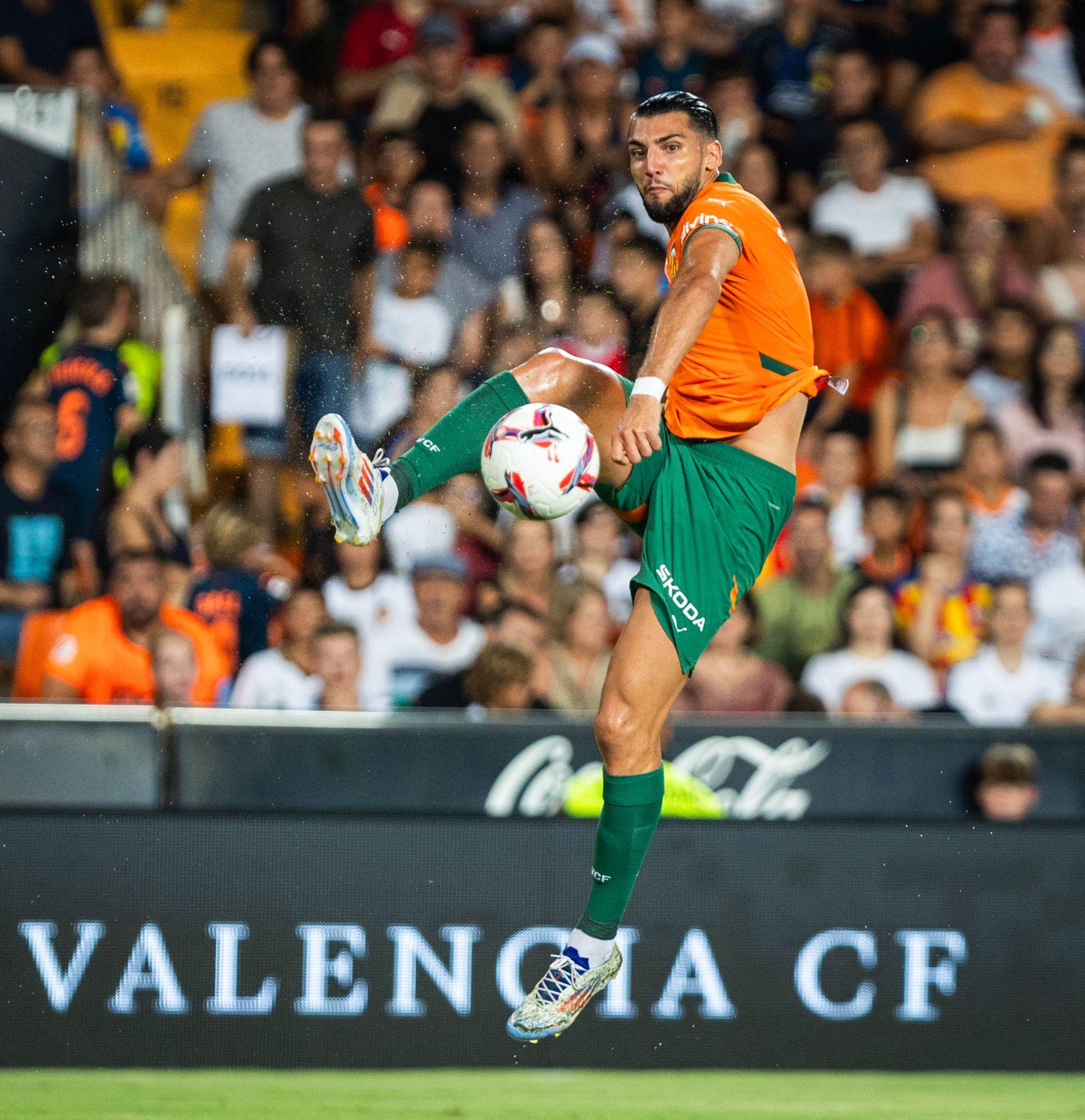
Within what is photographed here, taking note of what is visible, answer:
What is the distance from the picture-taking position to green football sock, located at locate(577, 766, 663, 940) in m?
4.18

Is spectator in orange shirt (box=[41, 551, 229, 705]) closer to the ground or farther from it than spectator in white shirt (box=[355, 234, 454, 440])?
closer to the ground

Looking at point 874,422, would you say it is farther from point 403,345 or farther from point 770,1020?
point 770,1020

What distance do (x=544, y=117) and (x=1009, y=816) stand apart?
13.6 ft

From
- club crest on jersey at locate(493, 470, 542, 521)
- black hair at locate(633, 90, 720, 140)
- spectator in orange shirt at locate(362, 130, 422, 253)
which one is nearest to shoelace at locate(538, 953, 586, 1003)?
club crest on jersey at locate(493, 470, 542, 521)

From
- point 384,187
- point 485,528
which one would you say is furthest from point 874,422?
point 384,187

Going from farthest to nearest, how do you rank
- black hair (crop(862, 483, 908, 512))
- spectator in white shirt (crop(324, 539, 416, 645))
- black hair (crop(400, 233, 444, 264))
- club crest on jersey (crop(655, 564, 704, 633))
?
black hair (crop(862, 483, 908, 512)), black hair (crop(400, 233, 444, 264)), spectator in white shirt (crop(324, 539, 416, 645)), club crest on jersey (crop(655, 564, 704, 633))

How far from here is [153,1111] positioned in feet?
16.1

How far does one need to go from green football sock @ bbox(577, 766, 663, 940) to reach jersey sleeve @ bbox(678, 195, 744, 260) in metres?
1.35

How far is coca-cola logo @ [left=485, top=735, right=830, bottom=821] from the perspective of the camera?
6430 millimetres

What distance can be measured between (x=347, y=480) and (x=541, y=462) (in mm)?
489

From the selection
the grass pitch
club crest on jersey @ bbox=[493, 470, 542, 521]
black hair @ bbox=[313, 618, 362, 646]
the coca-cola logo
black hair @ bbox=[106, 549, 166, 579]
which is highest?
club crest on jersey @ bbox=[493, 470, 542, 521]

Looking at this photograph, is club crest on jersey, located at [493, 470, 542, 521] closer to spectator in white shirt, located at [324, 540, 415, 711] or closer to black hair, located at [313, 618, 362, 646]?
black hair, located at [313, 618, 362, 646]

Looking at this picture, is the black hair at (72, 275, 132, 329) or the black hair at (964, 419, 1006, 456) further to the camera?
the black hair at (964, 419, 1006, 456)

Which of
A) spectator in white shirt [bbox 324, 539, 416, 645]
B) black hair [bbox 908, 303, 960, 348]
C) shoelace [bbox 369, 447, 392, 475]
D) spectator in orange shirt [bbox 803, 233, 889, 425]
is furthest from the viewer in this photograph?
black hair [bbox 908, 303, 960, 348]
